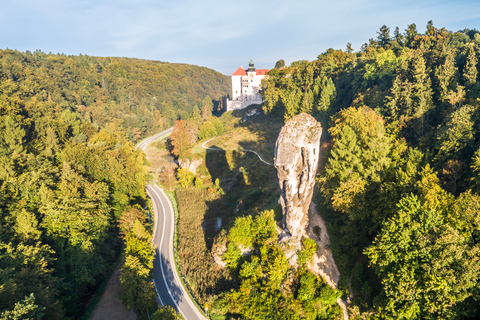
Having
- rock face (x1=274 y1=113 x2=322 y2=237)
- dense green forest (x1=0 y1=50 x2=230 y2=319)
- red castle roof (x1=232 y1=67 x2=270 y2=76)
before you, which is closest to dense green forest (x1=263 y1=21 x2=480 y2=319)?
rock face (x1=274 y1=113 x2=322 y2=237)

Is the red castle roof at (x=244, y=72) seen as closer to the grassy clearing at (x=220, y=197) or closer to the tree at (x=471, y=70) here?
the grassy clearing at (x=220, y=197)

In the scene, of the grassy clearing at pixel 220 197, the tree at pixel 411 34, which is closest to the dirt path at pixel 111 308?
the grassy clearing at pixel 220 197

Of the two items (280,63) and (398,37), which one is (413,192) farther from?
(280,63)

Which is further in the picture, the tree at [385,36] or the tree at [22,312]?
the tree at [385,36]

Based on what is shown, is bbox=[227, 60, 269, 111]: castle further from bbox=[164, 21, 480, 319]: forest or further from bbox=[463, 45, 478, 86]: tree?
bbox=[463, 45, 478, 86]: tree

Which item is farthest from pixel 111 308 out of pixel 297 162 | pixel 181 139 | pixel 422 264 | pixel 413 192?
pixel 181 139
